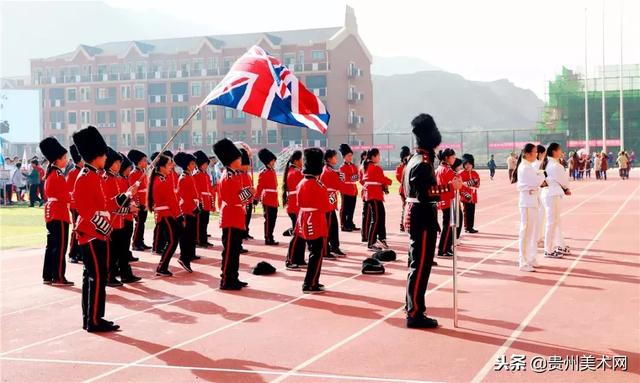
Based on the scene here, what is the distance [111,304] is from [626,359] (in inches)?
246

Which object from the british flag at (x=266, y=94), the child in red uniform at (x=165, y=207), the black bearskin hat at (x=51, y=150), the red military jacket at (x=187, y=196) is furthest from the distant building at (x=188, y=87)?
the black bearskin hat at (x=51, y=150)

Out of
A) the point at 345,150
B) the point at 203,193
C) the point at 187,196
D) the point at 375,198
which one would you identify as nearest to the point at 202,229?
the point at 203,193

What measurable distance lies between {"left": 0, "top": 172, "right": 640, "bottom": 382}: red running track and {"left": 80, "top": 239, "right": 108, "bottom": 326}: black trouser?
0.78 ft

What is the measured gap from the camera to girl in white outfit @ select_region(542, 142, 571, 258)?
13320 mm

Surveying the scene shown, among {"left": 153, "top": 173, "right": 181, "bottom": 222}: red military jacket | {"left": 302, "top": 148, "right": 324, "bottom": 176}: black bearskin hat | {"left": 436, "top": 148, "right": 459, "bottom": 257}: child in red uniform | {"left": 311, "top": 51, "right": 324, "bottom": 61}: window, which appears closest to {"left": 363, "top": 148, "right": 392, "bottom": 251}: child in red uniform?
{"left": 436, "top": 148, "right": 459, "bottom": 257}: child in red uniform

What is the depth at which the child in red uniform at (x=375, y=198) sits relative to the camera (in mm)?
14945

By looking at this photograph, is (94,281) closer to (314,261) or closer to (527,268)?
(314,261)

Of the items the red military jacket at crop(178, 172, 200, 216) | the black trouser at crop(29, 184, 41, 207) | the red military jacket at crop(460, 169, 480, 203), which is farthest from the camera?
the black trouser at crop(29, 184, 41, 207)

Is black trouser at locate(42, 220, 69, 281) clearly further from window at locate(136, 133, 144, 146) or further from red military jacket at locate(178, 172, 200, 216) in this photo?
window at locate(136, 133, 144, 146)

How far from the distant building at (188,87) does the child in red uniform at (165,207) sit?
61657mm

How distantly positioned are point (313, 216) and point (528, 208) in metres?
3.59

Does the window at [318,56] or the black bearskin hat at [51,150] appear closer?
the black bearskin hat at [51,150]

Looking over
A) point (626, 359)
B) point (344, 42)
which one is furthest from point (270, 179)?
point (344, 42)

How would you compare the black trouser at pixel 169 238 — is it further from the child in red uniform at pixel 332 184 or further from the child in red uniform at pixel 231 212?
the child in red uniform at pixel 332 184
